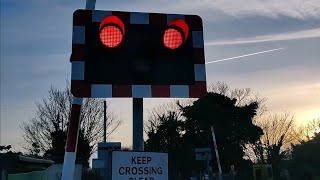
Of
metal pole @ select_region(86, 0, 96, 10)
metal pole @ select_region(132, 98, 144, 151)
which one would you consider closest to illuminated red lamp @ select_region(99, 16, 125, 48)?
metal pole @ select_region(86, 0, 96, 10)

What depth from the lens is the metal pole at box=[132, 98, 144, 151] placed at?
5027 millimetres

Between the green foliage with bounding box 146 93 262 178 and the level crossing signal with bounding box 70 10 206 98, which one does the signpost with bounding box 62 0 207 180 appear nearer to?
the level crossing signal with bounding box 70 10 206 98

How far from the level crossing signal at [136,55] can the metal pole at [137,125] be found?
0.15m

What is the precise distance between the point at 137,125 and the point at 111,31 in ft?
3.02

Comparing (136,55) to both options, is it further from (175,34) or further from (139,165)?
(139,165)

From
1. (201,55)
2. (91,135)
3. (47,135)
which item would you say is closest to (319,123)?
(91,135)

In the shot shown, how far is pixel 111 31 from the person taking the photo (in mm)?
4918

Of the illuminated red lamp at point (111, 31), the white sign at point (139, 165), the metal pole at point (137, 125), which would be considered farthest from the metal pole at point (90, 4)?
the white sign at point (139, 165)

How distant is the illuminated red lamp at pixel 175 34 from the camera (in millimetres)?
5078

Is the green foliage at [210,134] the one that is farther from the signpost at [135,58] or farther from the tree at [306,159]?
→ the signpost at [135,58]

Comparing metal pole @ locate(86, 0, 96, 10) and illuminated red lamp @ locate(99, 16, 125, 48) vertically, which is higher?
metal pole @ locate(86, 0, 96, 10)

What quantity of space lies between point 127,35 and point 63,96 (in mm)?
42124

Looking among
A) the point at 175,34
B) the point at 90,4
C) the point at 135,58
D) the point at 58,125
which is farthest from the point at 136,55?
the point at 58,125

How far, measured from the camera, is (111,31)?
4918mm
